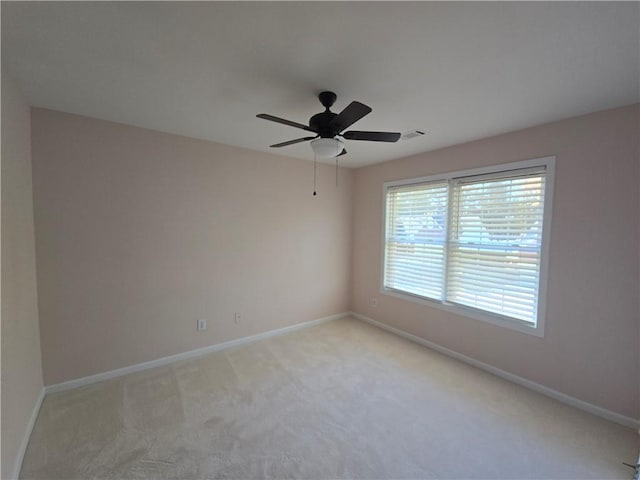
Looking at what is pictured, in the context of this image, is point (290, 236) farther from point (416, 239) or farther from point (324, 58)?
point (324, 58)

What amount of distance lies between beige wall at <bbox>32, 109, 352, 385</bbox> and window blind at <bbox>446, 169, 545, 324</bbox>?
77.4 inches

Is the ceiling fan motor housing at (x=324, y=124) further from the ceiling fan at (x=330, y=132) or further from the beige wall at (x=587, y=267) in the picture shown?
the beige wall at (x=587, y=267)

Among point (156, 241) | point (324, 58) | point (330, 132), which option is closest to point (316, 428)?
point (330, 132)

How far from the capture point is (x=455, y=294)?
10.5ft

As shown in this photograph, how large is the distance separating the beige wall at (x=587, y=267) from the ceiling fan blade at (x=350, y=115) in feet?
6.23

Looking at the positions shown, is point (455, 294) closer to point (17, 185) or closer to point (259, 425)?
point (259, 425)

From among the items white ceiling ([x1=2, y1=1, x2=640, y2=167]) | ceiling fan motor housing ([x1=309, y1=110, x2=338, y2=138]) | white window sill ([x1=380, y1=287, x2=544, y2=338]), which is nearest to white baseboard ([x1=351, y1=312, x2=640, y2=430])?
white window sill ([x1=380, y1=287, x2=544, y2=338])

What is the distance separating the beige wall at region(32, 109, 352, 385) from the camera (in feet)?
7.77

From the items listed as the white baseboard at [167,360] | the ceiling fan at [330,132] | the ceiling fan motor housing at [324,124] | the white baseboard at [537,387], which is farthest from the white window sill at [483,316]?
the ceiling fan motor housing at [324,124]

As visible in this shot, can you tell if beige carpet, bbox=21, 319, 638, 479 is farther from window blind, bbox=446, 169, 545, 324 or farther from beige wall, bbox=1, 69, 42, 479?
window blind, bbox=446, 169, 545, 324

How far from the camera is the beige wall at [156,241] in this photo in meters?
2.37

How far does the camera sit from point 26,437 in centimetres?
182

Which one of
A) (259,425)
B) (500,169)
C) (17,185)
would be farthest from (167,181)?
(500,169)

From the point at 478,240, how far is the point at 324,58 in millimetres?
2432
